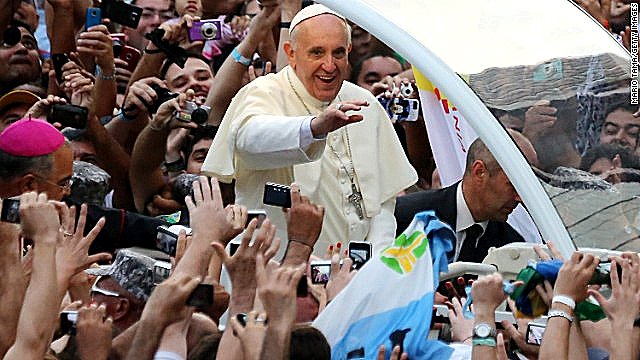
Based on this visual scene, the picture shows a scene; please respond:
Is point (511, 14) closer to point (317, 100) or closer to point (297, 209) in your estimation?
point (297, 209)

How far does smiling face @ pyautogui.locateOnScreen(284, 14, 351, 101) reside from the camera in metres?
6.35

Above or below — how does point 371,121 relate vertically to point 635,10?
below

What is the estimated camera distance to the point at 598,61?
16.3 feet

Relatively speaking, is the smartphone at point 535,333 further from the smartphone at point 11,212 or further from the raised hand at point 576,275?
the smartphone at point 11,212

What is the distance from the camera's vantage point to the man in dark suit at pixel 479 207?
6617mm

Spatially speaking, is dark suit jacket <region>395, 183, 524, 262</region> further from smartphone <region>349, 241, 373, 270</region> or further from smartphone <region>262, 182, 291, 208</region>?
smartphone <region>262, 182, 291, 208</region>

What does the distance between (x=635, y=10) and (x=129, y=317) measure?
353 cm

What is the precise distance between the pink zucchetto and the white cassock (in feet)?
2.41

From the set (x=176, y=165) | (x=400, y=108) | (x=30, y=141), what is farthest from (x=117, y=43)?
(x=30, y=141)

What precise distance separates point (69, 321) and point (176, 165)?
3.01 m

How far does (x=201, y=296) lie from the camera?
4.27 meters

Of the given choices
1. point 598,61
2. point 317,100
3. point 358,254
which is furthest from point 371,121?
point 598,61

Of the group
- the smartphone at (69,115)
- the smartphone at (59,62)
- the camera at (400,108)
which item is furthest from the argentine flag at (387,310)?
the smartphone at (59,62)

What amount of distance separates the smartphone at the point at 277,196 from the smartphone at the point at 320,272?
26 centimetres
